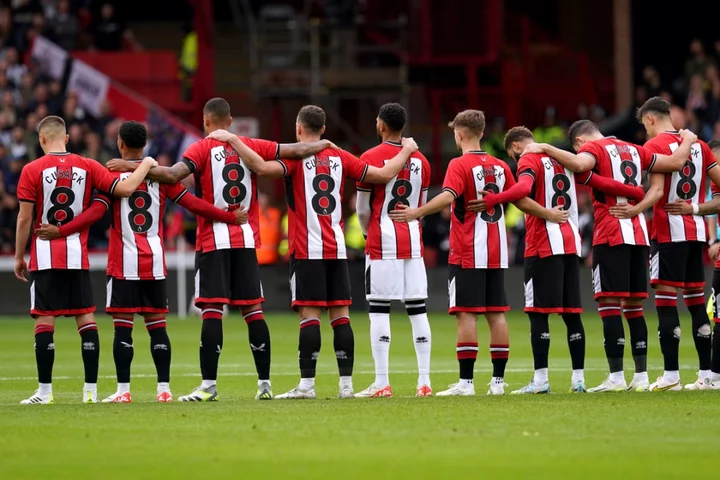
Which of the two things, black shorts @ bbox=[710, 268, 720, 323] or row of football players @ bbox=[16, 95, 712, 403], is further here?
black shorts @ bbox=[710, 268, 720, 323]

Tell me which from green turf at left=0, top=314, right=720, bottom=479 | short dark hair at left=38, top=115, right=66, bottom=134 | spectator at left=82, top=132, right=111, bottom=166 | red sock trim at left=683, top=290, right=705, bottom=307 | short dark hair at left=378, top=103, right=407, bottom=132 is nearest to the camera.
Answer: green turf at left=0, top=314, right=720, bottom=479

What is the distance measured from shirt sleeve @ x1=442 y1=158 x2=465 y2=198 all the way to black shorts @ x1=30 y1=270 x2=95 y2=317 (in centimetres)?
299

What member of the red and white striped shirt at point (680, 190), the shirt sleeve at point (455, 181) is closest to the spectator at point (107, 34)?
the shirt sleeve at point (455, 181)

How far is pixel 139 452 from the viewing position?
752cm

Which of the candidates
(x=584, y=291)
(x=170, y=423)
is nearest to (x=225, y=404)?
(x=170, y=423)

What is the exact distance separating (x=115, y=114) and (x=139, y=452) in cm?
2123

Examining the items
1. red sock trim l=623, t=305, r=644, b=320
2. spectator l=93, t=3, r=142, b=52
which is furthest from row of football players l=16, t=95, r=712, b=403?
spectator l=93, t=3, r=142, b=52

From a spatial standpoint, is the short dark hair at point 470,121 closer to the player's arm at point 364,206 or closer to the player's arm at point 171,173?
the player's arm at point 364,206

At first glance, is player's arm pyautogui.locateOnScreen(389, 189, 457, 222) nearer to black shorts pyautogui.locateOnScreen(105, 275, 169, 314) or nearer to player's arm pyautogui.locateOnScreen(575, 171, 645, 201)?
player's arm pyautogui.locateOnScreen(575, 171, 645, 201)

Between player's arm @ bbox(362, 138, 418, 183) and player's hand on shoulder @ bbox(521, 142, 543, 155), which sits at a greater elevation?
player's hand on shoulder @ bbox(521, 142, 543, 155)

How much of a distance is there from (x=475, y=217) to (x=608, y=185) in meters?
1.13

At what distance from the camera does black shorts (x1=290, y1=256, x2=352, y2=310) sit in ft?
34.3

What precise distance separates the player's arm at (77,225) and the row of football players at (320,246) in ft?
0.04

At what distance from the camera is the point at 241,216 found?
1038cm
